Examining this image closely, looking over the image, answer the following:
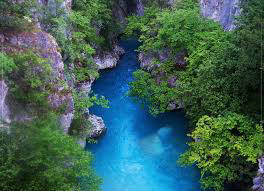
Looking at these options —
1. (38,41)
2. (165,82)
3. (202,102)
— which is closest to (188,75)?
(165,82)

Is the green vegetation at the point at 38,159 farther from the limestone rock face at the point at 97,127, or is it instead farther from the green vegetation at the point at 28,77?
the limestone rock face at the point at 97,127

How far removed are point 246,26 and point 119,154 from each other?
8716mm

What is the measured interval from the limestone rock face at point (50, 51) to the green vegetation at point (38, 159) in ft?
7.87

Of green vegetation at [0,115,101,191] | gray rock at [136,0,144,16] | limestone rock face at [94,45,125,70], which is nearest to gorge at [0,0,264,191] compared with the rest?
green vegetation at [0,115,101,191]

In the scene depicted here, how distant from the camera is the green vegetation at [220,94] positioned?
52.0ft

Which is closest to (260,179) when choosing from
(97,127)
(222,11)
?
(97,127)

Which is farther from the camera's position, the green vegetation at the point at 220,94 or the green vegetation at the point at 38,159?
the green vegetation at the point at 220,94

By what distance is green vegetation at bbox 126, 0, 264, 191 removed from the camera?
15.8 m

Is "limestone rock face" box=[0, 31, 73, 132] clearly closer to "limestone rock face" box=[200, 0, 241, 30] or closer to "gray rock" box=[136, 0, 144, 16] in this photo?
"limestone rock face" box=[200, 0, 241, 30]

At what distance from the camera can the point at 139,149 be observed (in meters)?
20.8

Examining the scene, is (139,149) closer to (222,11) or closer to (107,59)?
(222,11)

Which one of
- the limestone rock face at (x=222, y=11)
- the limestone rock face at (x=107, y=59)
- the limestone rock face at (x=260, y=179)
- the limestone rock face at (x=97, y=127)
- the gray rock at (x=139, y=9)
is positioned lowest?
the limestone rock face at (x=260, y=179)

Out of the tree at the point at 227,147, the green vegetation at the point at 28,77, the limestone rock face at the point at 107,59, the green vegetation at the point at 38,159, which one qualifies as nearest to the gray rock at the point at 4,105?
the green vegetation at the point at 28,77

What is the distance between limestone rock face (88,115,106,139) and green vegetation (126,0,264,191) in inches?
102
